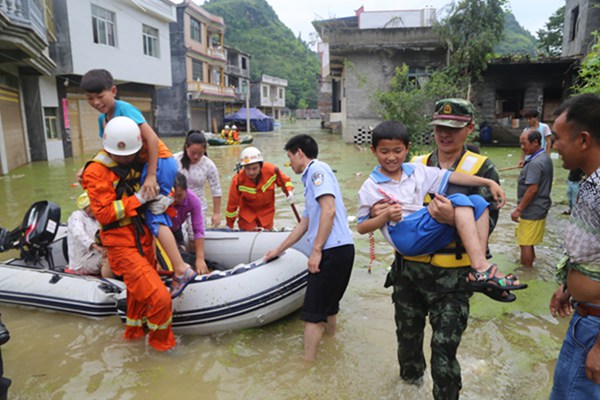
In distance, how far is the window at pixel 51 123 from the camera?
16.3 metres

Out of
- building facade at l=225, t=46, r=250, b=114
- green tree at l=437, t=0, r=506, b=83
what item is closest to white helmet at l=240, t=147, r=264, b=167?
green tree at l=437, t=0, r=506, b=83

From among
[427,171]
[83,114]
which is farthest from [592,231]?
[83,114]

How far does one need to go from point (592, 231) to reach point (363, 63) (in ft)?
60.2

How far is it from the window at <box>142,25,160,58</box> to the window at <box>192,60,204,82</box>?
33.1 feet

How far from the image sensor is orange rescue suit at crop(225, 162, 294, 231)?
4.90 metres

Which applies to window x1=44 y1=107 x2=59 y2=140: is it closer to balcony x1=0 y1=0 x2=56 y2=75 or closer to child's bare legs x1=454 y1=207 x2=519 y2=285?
balcony x1=0 y1=0 x2=56 y2=75

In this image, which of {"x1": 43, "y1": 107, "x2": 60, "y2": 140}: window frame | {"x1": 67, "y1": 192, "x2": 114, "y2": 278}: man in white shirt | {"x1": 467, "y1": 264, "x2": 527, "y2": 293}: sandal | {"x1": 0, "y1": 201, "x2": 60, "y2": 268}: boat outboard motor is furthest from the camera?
{"x1": 43, "y1": 107, "x2": 60, "y2": 140}: window frame

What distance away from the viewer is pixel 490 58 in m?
17.2

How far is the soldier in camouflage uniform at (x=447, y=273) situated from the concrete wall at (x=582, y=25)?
16.1 metres

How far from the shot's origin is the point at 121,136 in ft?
10.1

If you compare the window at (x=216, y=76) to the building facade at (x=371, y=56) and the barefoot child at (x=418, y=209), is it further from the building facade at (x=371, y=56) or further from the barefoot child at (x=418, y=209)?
the barefoot child at (x=418, y=209)

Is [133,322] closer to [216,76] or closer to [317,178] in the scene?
[317,178]

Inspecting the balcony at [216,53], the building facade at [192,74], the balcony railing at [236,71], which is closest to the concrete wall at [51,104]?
the building facade at [192,74]

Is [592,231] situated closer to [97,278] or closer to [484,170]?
[484,170]
